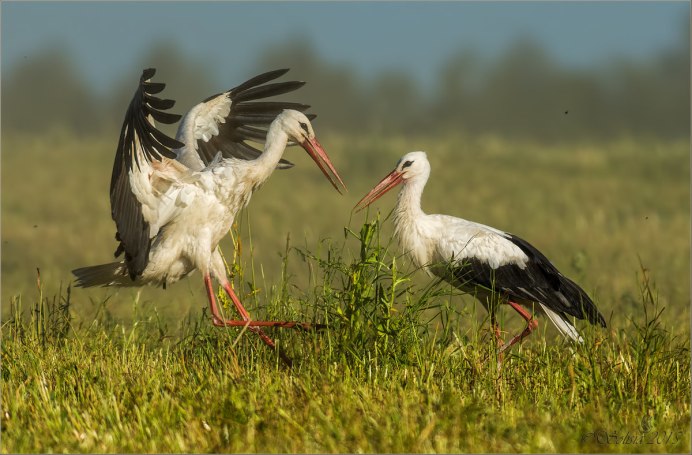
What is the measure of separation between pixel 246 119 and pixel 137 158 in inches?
52.2

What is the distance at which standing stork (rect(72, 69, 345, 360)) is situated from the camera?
539 centimetres

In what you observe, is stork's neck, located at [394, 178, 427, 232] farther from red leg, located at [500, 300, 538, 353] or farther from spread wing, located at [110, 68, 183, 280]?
spread wing, located at [110, 68, 183, 280]

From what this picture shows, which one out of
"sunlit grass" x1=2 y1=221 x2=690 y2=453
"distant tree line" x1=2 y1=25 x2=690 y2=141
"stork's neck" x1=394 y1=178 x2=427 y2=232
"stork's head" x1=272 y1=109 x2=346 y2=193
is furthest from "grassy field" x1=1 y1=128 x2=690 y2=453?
"distant tree line" x1=2 y1=25 x2=690 y2=141

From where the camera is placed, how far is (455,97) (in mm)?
66375

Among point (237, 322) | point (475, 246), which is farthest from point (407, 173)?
point (237, 322)

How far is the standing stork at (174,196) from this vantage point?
539 cm

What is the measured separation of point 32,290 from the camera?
1030 cm

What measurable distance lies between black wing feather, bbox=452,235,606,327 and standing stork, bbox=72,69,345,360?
3.51 feet

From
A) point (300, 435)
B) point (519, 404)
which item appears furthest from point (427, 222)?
point (300, 435)

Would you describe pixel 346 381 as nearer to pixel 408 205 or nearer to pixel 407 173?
pixel 408 205

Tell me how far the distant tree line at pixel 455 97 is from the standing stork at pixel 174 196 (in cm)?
4899

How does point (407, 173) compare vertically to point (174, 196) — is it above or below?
above

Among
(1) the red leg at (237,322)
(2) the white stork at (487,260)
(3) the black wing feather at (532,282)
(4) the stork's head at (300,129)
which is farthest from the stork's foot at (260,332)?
(3) the black wing feather at (532,282)

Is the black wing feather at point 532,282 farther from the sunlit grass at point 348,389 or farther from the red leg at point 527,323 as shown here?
the sunlit grass at point 348,389
